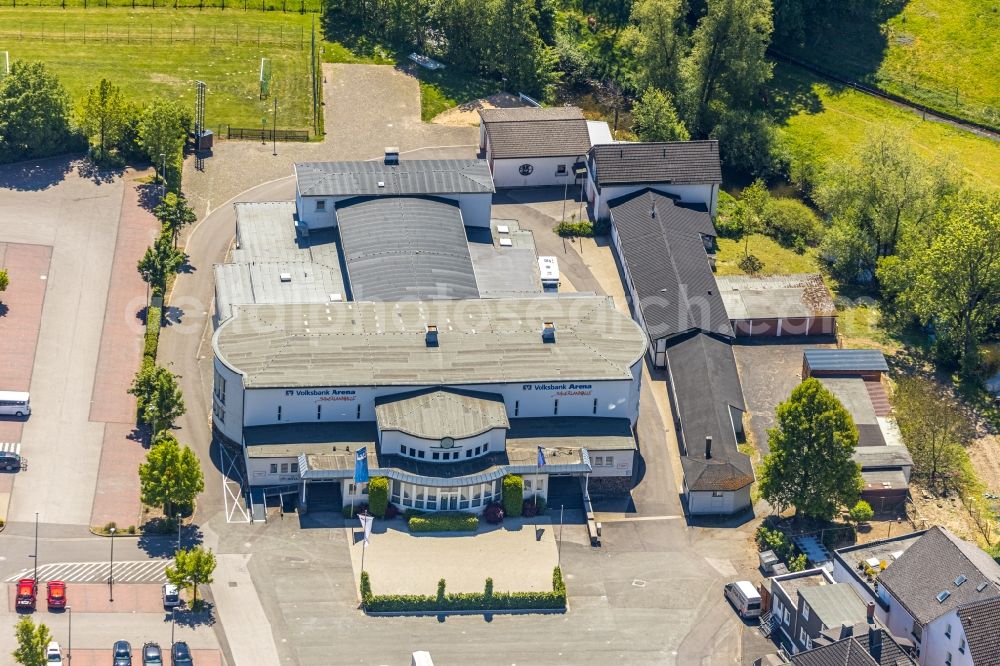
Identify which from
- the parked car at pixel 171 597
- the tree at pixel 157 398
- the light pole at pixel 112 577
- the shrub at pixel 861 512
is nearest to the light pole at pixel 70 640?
the light pole at pixel 112 577

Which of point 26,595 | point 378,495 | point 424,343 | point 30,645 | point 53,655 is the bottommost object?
point 53,655

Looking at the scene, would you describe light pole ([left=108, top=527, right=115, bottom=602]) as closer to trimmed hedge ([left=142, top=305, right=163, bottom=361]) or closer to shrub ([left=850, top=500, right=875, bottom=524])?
trimmed hedge ([left=142, top=305, right=163, bottom=361])

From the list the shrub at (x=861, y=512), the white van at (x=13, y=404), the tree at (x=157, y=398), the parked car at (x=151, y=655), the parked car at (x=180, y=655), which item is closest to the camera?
the parked car at (x=151, y=655)

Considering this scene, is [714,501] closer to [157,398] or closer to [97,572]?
[157,398]

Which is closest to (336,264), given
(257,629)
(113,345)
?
(113,345)

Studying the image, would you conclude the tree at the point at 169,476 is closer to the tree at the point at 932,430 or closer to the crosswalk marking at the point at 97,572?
the crosswalk marking at the point at 97,572

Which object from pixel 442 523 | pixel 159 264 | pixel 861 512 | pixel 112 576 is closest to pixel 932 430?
pixel 861 512
